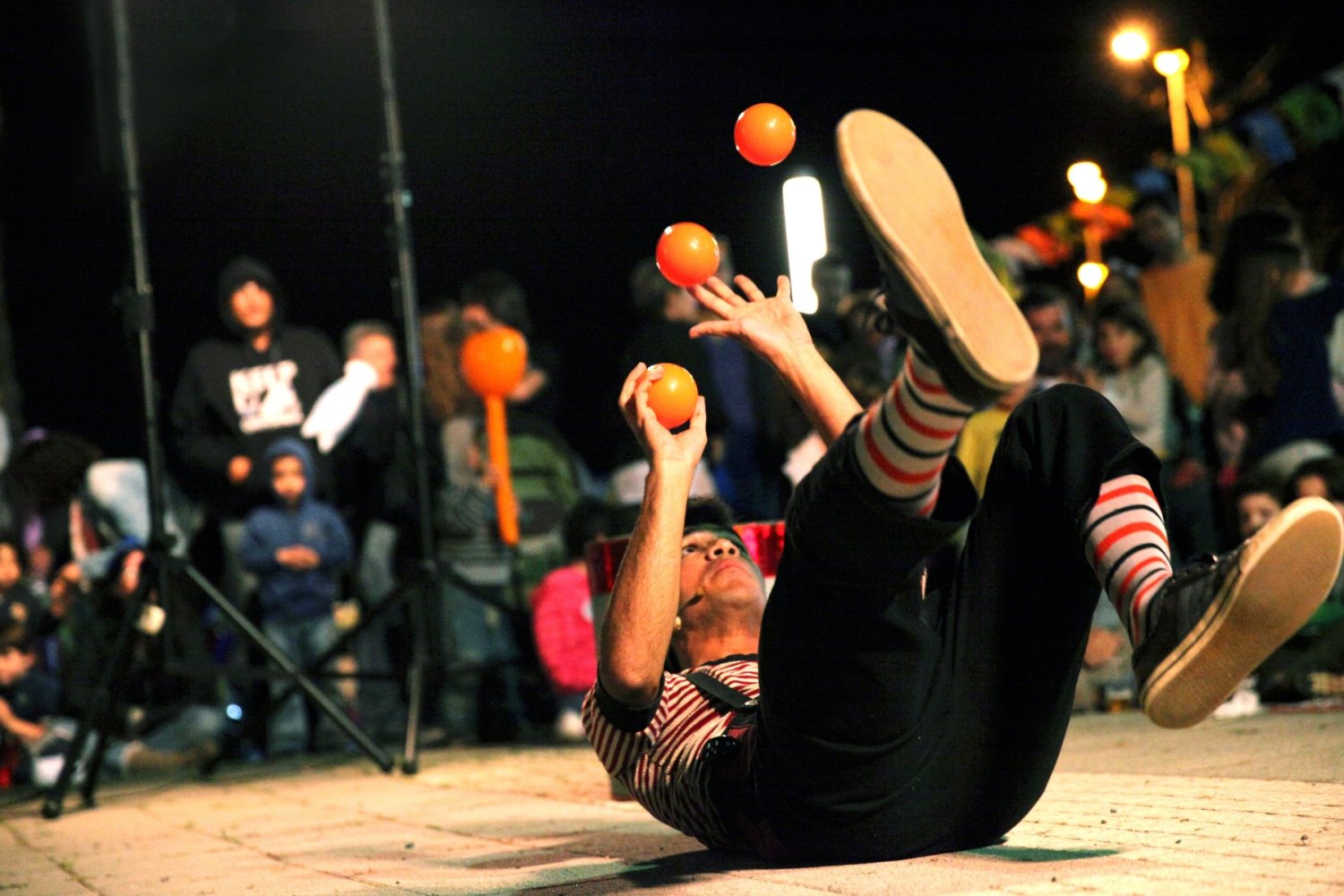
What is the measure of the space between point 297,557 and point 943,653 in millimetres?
4645

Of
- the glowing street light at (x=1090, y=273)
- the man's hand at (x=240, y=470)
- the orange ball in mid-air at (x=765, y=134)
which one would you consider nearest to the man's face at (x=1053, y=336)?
the orange ball in mid-air at (x=765, y=134)

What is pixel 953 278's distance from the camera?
187 centimetres

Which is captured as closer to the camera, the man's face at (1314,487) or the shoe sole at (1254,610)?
the shoe sole at (1254,610)

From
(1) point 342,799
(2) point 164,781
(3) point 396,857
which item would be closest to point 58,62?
(2) point 164,781

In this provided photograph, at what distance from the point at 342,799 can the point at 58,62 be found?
145 inches

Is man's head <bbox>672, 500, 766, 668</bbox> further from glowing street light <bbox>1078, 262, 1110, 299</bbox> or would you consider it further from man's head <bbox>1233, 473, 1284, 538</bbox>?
glowing street light <bbox>1078, 262, 1110, 299</bbox>

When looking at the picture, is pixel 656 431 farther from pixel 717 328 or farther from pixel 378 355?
pixel 378 355

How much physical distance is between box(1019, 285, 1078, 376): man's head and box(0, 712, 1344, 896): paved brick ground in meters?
1.42

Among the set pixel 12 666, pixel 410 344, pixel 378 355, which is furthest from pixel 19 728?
pixel 410 344

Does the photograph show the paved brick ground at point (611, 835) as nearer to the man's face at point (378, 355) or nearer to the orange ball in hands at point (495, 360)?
the orange ball in hands at point (495, 360)

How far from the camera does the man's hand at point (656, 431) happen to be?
236 cm

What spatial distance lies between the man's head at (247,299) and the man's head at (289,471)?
0.59m

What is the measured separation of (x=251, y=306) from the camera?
6621 mm

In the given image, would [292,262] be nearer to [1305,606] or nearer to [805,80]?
[805,80]
